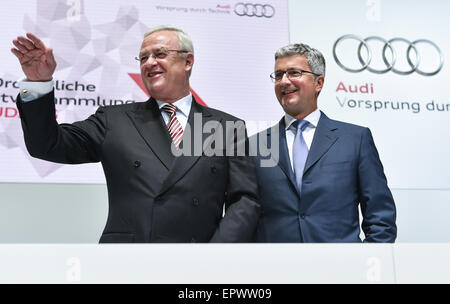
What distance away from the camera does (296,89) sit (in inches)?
82.9

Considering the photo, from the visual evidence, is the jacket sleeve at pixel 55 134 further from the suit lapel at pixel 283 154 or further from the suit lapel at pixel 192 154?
the suit lapel at pixel 283 154

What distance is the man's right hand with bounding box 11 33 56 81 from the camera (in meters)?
1.49

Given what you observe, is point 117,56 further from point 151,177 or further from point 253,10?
point 151,177

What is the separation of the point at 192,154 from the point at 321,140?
564mm

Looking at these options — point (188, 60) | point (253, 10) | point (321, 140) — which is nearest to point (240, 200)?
point (321, 140)

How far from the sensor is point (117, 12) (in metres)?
2.98

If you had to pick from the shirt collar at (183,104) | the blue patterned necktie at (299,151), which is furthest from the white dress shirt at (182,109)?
the blue patterned necktie at (299,151)

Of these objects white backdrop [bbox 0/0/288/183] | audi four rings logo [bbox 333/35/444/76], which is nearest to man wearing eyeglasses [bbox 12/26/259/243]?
white backdrop [bbox 0/0/288/183]

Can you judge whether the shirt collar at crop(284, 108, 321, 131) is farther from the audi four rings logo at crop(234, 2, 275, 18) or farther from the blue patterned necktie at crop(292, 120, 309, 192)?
the audi four rings logo at crop(234, 2, 275, 18)

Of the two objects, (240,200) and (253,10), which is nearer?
(240,200)

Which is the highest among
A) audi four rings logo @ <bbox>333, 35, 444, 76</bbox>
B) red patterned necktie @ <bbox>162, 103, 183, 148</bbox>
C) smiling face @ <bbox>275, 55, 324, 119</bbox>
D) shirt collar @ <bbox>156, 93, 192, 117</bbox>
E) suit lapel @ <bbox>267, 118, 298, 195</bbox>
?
audi four rings logo @ <bbox>333, 35, 444, 76</bbox>

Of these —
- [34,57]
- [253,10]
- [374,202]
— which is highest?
[253,10]

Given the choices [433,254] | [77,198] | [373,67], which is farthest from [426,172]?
[433,254]

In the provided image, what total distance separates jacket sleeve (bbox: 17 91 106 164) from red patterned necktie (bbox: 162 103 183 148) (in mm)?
222
